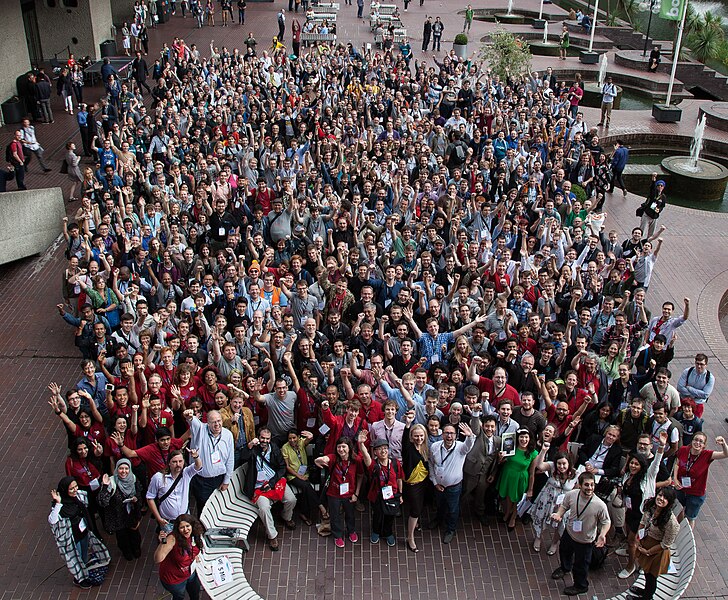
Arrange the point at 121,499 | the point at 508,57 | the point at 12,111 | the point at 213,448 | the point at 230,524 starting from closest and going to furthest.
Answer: the point at 121,499 < the point at 213,448 < the point at 230,524 < the point at 12,111 < the point at 508,57

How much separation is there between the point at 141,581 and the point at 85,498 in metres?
1.06

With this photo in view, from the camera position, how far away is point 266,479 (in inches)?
288

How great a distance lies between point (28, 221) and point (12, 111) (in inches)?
346

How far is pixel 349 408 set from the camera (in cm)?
724

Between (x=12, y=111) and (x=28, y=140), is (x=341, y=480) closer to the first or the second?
(x=28, y=140)

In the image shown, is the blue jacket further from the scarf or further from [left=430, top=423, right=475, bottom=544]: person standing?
the scarf

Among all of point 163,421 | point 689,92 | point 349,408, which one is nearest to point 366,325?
point 349,408

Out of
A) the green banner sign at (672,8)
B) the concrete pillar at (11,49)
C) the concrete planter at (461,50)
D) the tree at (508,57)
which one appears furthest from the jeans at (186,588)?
the concrete planter at (461,50)

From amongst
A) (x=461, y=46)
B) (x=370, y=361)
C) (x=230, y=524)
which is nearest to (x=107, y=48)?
(x=461, y=46)

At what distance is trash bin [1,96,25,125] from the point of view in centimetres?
→ 2034

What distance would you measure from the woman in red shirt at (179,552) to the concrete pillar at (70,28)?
2514 centimetres

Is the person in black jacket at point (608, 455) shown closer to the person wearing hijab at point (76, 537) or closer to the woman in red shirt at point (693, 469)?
the woman in red shirt at point (693, 469)

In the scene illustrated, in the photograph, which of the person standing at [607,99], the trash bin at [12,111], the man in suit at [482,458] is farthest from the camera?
the trash bin at [12,111]

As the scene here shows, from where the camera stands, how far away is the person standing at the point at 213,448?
7.09 m
